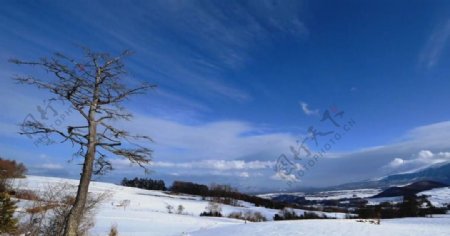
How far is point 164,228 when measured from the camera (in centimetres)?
4262

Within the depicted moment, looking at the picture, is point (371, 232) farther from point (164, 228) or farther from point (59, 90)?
point (164, 228)

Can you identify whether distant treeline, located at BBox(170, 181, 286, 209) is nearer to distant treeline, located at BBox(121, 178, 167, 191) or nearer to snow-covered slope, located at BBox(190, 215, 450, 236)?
distant treeline, located at BBox(121, 178, 167, 191)

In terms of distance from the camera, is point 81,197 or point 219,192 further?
point 219,192

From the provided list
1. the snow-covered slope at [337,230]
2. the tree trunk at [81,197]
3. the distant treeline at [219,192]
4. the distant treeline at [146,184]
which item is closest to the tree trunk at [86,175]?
the tree trunk at [81,197]

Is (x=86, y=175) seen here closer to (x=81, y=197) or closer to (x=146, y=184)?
(x=81, y=197)

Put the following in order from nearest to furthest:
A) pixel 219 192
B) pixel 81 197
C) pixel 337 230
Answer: pixel 81 197 → pixel 337 230 → pixel 219 192

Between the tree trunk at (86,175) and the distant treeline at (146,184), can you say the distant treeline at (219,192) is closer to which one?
the distant treeline at (146,184)

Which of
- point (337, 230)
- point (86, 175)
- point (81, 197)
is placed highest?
point (86, 175)

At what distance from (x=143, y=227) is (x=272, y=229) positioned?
20.3 meters

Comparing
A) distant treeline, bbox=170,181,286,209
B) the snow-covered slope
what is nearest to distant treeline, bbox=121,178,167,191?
distant treeline, bbox=170,181,286,209

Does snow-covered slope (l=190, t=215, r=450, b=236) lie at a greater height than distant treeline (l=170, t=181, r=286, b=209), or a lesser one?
lesser

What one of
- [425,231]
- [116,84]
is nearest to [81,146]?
[116,84]

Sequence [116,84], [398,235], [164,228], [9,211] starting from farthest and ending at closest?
[164,228] → [9,211] → [398,235] → [116,84]

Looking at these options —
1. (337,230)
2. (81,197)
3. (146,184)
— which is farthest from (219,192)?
(81,197)
